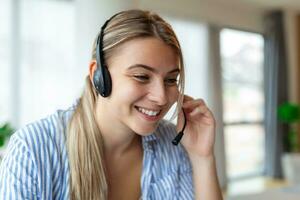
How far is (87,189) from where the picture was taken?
920 millimetres

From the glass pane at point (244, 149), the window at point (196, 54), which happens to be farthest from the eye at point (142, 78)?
the glass pane at point (244, 149)

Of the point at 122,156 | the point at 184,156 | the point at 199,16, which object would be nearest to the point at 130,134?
the point at 122,156

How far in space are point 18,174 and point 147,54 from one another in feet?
1.41

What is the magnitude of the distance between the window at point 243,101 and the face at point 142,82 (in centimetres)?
399

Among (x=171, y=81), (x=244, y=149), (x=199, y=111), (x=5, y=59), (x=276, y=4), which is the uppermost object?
(x=276, y=4)

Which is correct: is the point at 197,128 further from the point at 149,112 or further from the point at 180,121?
the point at 149,112

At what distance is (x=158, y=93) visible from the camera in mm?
890

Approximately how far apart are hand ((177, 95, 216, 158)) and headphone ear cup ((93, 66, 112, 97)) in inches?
11.6

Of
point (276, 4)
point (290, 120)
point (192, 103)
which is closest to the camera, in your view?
point (192, 103)

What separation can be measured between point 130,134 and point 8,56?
2.37m

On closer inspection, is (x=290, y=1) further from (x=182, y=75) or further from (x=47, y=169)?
(x=47, y=169)

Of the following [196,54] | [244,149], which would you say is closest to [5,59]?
[196,54]

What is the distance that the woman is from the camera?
868 millimetres

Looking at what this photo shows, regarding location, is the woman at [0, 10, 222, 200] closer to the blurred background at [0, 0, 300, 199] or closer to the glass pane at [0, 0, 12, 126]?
the blurred background at [0, 0, 300, 199]
